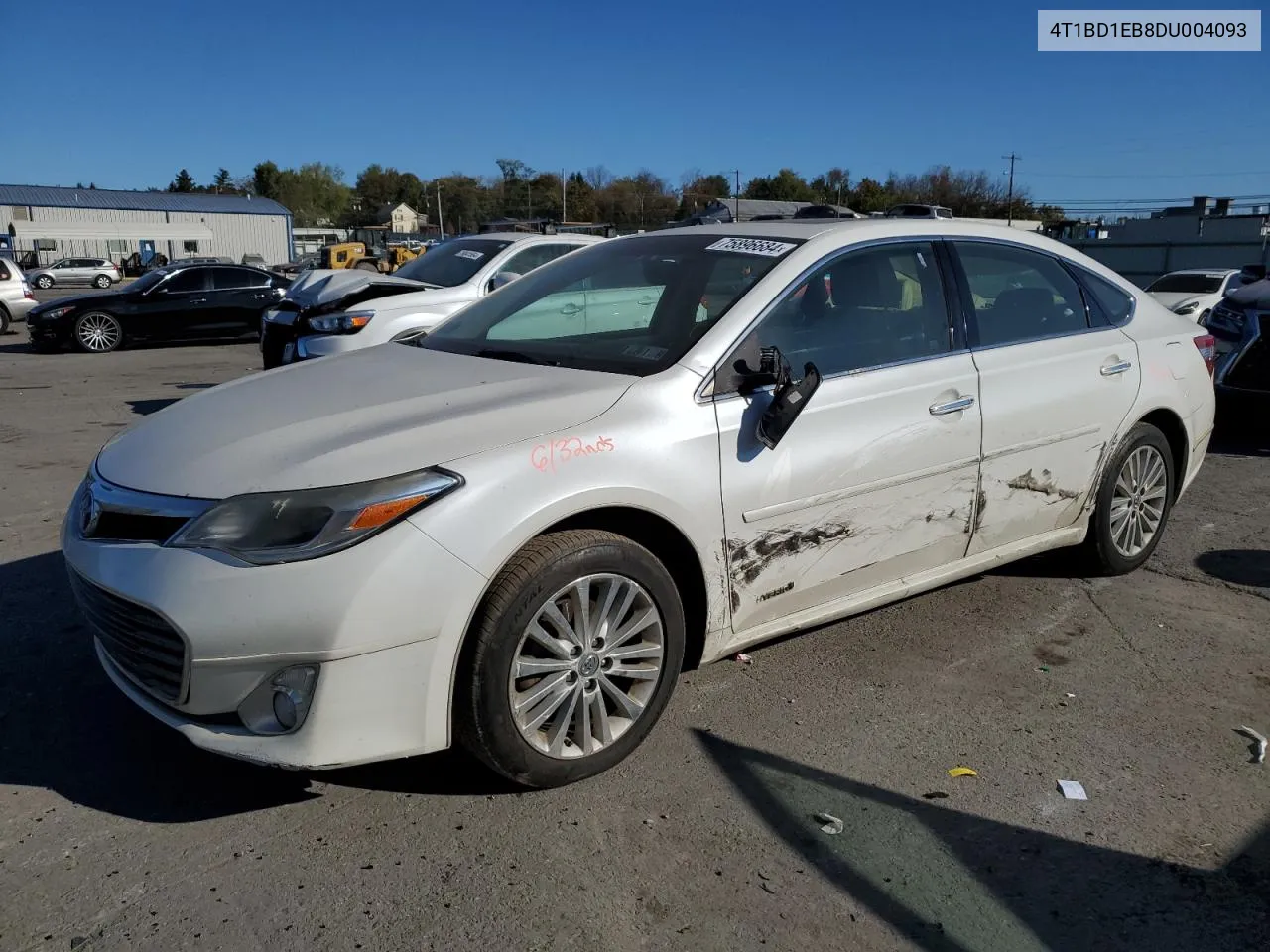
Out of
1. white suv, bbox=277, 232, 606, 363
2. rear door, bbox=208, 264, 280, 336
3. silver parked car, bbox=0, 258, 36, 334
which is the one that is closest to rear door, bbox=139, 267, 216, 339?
rear door, bbox=208, 264, 280, 336

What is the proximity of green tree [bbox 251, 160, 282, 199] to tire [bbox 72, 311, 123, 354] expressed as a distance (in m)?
114

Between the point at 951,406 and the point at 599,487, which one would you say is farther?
the point at 951,406

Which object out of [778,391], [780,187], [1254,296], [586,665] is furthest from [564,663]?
[780,187]

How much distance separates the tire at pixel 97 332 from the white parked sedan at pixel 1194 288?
16.2 metres

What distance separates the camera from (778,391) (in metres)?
3.29

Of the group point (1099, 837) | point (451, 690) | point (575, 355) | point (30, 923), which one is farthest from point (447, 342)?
point (1099, 837)

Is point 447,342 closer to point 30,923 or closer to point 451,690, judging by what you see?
point 451,690

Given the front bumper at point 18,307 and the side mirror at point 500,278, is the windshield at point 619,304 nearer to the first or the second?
the side mirror at point 500,278

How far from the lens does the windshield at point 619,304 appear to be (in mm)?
3521

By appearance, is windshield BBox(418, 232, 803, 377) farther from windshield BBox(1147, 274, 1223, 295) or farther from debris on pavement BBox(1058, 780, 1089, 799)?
windshield BBox(1147, 274, 1223, 295)

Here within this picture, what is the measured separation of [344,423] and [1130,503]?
3.69 metres

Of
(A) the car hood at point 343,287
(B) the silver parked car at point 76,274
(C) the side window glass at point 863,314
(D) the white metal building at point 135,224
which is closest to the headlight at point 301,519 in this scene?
(C) the side window glass at point 863,314

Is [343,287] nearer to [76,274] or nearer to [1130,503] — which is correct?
[1130,503]

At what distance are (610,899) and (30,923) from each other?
55.9 inches
